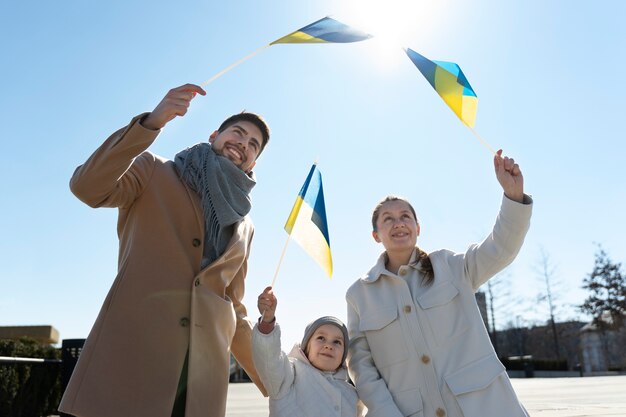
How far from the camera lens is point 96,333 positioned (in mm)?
2305

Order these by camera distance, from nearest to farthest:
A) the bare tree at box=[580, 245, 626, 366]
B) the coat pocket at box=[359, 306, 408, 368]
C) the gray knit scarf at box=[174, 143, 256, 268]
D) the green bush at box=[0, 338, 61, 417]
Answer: the gray knit scarf at box=[174, 143, 256, 268] → the coat pocket at box=[359, 306, 408, 368] → the green bush at box=[0, 338, 61, 417] → the bare tree at box=[580, 245, 626, 366]

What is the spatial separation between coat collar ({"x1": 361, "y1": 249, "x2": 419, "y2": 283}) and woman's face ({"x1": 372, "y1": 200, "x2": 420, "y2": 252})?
0.21ft

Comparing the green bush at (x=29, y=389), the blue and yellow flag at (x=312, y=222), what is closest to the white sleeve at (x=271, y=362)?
the blue and yellow flag at (x=312, y=222)

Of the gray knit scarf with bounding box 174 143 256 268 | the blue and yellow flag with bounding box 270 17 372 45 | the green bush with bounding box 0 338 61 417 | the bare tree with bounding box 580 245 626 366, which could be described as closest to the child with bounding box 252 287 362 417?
the gray knit scarf with bounding box 174 143 256 268

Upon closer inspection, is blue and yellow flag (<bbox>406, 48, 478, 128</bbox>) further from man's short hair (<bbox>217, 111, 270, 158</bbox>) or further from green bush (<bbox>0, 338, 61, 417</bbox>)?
green bush (<bbox>0, 338, 61, 417</bbox>)

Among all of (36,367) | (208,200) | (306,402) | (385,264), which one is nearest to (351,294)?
(385,264)

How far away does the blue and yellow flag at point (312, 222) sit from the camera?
3.88 meters

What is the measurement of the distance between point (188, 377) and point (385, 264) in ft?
5.29

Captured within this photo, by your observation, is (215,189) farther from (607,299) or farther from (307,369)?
(607,299)

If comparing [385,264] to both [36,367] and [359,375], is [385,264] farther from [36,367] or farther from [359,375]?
[36,367]

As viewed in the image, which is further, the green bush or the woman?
the green bush

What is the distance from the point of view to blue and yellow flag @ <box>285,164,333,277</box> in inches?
153

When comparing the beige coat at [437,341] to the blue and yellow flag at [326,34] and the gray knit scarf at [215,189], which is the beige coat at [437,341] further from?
the blue and yellow flag at [326,34]

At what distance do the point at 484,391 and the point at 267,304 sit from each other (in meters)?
1.28
